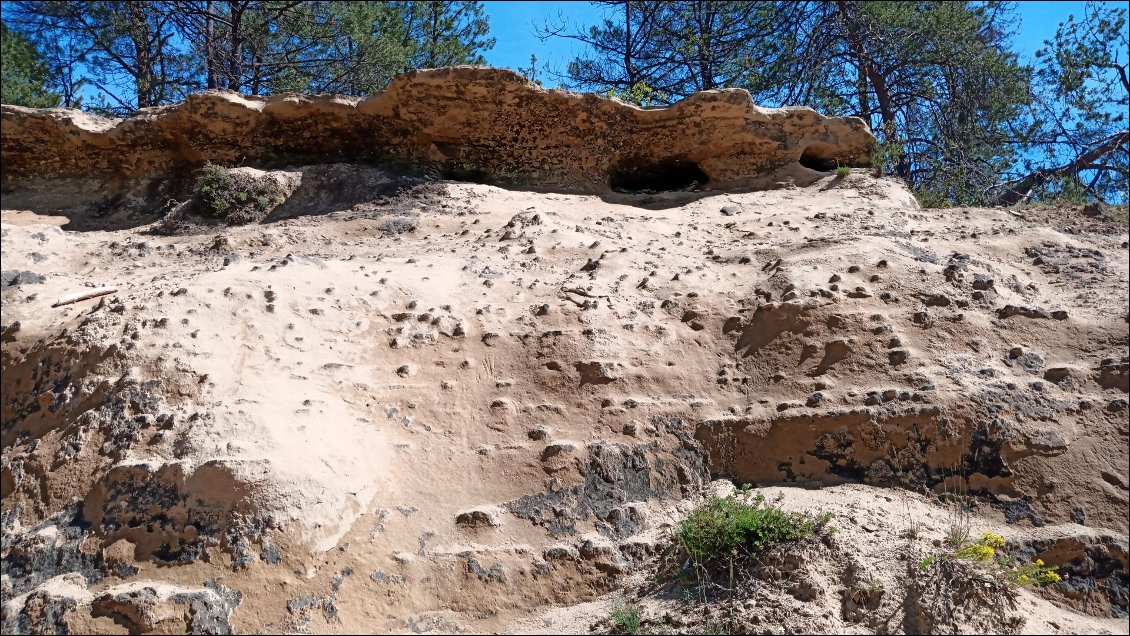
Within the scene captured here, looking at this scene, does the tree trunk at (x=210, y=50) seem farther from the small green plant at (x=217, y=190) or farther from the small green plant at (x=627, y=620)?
the small green plant at (x=627, y=620)

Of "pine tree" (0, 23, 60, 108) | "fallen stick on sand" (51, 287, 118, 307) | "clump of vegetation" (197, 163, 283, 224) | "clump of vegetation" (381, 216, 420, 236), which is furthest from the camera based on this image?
"pine tree" (0, 23, 60, 108)

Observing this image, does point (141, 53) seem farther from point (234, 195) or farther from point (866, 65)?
point (866, 65)

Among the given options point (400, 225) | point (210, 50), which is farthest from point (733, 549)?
point (210, 50)

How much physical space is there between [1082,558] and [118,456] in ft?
11.4

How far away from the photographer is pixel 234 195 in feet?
17.9

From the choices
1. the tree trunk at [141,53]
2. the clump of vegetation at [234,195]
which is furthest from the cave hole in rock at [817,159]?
the tree trunk at [141,53]

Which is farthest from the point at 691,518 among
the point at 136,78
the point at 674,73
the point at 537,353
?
the point at 136,78

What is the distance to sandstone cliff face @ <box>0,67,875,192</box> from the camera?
5.57 metres

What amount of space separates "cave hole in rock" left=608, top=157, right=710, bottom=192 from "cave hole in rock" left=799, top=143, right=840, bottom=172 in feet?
2.39

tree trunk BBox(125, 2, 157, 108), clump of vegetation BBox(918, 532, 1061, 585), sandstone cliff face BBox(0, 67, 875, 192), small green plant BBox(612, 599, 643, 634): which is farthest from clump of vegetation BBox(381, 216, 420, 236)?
tree trunk BBox(125, 2, 157, 108)

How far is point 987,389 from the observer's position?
3.39m

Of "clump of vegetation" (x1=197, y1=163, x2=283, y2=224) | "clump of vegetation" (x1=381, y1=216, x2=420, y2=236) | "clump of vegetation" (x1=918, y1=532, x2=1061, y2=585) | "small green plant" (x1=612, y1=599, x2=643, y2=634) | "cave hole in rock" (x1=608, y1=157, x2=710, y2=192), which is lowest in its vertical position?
"small green plant" (x1=612, y1=599, x2=643, y2=634)

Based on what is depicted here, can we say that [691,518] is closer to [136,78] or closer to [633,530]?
[633,530]

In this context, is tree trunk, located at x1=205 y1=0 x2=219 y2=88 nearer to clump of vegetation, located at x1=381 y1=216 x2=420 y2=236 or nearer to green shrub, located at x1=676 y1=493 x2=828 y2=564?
clump of vegetation, located at x1=381 y1=216 x2=420 y2=236
